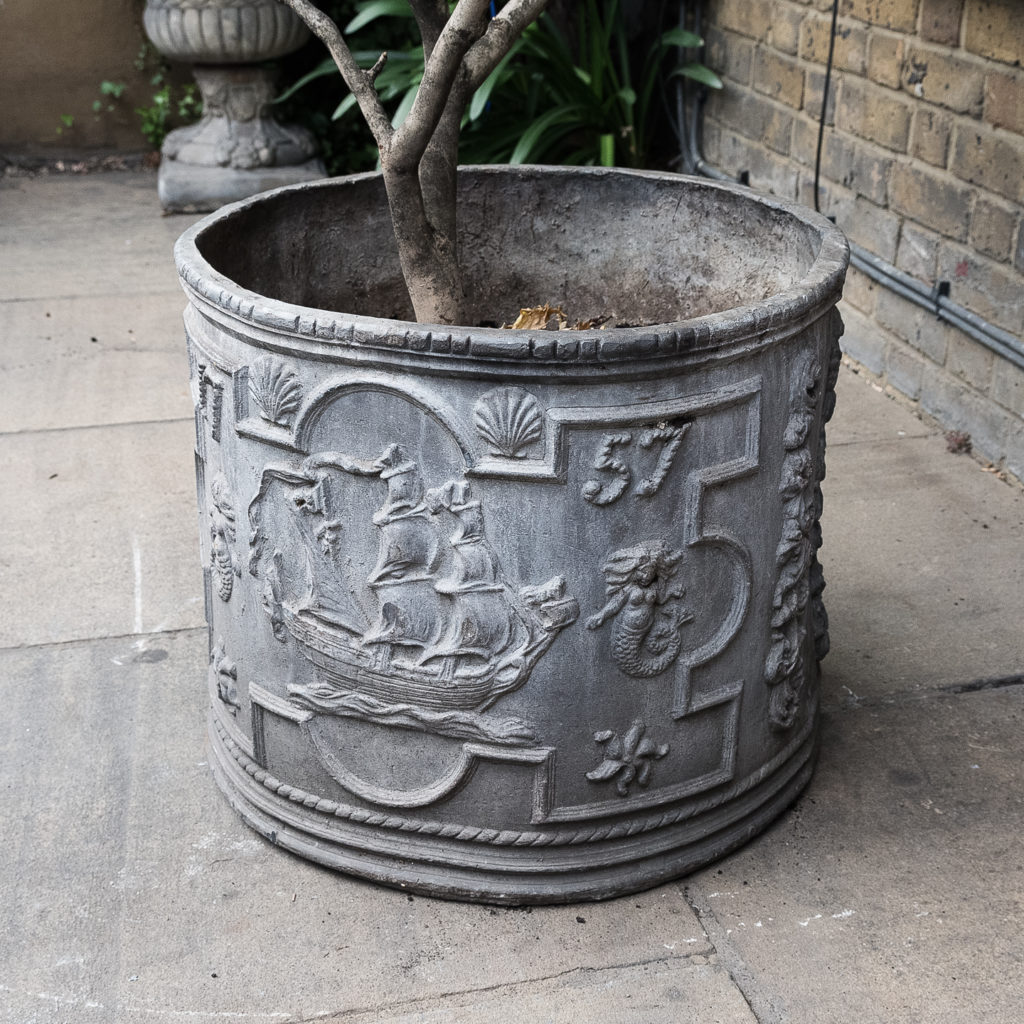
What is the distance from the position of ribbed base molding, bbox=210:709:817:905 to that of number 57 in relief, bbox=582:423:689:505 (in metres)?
0.56

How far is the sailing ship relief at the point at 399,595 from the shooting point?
182 centimetres

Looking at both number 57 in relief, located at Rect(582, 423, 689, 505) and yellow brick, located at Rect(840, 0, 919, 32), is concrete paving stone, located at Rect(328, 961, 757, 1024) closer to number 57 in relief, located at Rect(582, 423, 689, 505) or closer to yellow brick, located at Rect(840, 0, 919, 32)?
number 57 in relief, located at Rect(582, 423, 689, 505)

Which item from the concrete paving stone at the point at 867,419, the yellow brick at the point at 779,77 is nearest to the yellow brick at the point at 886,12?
the yellow brick at the point at 779,77

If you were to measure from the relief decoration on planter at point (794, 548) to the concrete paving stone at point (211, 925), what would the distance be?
1.20ft

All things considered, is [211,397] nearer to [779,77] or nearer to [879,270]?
[879,270]

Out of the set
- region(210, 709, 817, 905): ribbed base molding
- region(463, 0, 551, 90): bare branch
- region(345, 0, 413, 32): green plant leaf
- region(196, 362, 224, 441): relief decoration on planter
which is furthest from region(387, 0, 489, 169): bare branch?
region(345, 0, 413, 32): green plant leaf

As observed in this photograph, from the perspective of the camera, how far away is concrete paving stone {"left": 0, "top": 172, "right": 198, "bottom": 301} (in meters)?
4.91

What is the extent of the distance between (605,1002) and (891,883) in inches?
20.8

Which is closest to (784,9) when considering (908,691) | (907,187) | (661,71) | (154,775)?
(907,187)

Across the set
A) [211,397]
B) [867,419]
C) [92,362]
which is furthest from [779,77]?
[211,397]

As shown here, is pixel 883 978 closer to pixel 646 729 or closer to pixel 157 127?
pixel 646 729

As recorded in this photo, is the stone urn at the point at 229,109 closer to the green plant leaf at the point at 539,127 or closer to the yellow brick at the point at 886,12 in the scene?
the green plant leaf at the point at 539,127

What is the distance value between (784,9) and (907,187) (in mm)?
945

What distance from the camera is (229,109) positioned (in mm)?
5988
